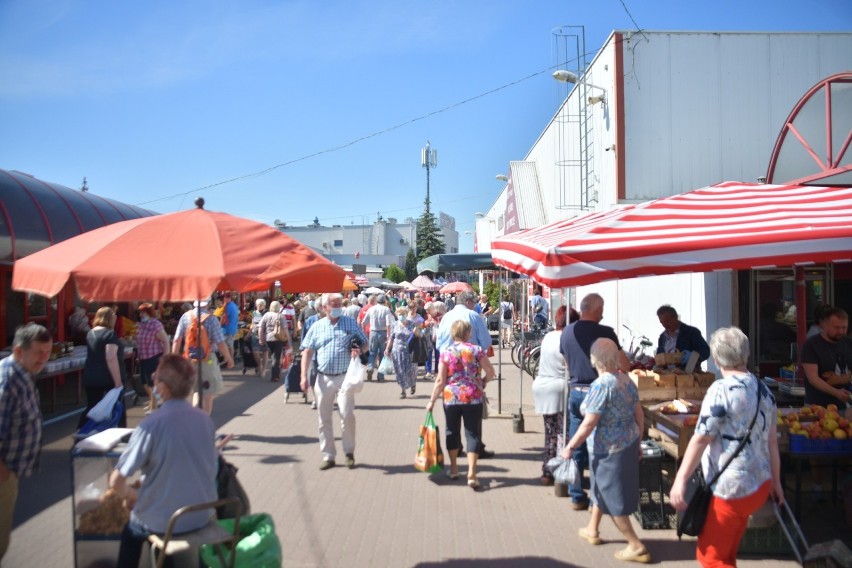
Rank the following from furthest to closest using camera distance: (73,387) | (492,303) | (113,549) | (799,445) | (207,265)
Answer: (492,303), (73,387), (799,445), (113,549), (207,265)

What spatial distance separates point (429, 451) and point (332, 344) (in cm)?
160

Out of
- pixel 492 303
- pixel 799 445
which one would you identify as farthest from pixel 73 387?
pixel 492 303

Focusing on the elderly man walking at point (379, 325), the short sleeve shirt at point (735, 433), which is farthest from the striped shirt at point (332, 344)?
the elderly man walking at point (379, 325)

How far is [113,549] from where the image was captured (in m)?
4.02

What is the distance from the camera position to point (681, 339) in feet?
23.3

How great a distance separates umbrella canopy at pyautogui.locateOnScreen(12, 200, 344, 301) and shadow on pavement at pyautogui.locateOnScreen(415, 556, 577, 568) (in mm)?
2342

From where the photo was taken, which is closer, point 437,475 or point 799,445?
point 799,445

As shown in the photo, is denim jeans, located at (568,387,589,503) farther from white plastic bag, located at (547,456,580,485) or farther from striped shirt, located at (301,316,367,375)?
striped shirt, located at (301,316,367,375)

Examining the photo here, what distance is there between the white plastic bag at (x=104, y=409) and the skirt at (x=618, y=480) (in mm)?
3482

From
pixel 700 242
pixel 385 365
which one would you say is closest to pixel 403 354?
pixel 385 365

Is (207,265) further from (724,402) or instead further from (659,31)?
(659,31)

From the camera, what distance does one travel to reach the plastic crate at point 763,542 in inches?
188

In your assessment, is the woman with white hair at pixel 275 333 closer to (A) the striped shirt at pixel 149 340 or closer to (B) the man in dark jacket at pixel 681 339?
(A) the striped shirt at pixel 149 340

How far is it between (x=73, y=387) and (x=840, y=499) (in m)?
13.6
